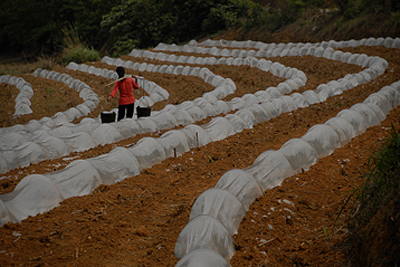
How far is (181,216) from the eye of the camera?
342 cm

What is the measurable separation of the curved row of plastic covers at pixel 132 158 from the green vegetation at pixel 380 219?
3.50 ft

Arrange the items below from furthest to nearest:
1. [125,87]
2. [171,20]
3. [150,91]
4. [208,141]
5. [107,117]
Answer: [171,20]
[150,91]
[107,117]
[125,87]
[208,141]

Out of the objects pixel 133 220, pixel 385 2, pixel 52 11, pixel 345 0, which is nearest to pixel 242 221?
pixel 133 220

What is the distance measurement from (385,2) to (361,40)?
2755 mm

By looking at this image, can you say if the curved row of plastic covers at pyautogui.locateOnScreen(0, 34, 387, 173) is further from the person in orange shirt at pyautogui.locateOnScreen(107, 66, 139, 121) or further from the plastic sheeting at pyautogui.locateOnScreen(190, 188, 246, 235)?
the plastic sheeting at pyautogui.locateOnScreen(190, 188, 246, 235)

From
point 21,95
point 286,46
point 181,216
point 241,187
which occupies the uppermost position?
point 241,187

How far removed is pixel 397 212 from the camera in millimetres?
2330

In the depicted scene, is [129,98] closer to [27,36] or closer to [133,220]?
[133,220]

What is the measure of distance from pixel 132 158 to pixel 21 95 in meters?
9.04

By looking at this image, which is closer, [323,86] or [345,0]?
[323,86]

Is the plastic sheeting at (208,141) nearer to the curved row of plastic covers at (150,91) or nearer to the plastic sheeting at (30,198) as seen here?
the plastic sheeting at (30,198)

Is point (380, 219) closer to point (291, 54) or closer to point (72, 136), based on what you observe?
point (72, 136)

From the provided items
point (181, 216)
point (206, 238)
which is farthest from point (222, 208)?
point (181, 216)

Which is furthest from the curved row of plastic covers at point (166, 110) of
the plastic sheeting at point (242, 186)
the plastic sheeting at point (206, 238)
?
the plastic sheeting at point (206, 238)
